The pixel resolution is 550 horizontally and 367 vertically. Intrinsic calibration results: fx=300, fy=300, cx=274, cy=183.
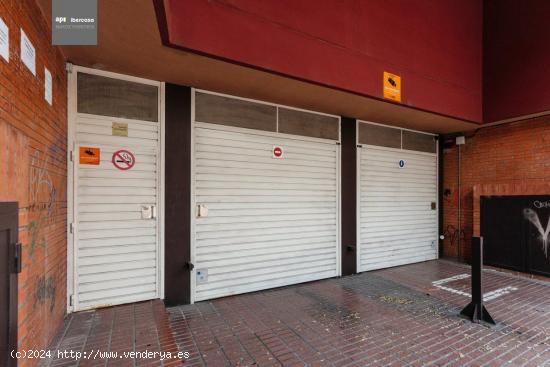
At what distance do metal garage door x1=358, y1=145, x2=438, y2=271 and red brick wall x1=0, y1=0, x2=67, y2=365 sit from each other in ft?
17.2

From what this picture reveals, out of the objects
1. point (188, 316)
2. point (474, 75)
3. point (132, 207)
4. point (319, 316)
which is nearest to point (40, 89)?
point (132, 207)

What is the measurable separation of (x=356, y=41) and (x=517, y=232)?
17.3ft

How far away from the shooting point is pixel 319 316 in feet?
13.6

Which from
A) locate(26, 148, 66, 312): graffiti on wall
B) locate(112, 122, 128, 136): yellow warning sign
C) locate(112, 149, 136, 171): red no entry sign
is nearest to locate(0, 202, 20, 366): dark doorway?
locate(26, 148, 66, 312): graffiti on wall

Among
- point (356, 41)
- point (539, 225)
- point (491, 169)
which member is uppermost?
point (356, 41)

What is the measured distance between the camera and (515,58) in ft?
20.0

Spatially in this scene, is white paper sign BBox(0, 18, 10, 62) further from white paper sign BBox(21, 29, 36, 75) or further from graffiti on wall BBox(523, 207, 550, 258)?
graffiti on wall BBox(523, 207, 550, 258)

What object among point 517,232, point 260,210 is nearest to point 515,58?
point 517,232

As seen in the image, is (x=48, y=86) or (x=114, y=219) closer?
(x=48, y=86)

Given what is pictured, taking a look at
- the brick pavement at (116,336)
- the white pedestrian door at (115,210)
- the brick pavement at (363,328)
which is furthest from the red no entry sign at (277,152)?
the brick pavement at (116,336)

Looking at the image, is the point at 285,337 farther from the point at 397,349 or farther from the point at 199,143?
the point at 199,143

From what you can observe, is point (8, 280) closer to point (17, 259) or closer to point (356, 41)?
point (17, 259)

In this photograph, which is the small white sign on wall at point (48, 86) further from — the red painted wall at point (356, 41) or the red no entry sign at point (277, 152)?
the red no entry sign at point (277, 152)

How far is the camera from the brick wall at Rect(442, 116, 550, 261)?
618 centimetres
